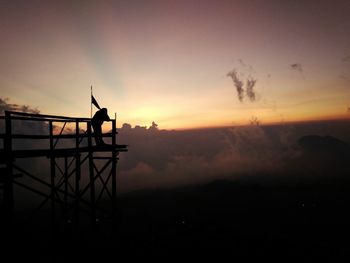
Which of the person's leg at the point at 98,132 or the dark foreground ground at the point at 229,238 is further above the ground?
the person's leg at the point at 98,132

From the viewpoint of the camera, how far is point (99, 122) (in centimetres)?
1380

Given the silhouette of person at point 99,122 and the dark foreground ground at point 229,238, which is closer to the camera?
the silhouette of person at point 99,122

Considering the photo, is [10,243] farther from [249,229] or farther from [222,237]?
[249,229]

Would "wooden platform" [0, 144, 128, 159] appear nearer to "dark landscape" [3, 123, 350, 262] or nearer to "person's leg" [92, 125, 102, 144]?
"person's leg" [92, 125, 102, 144]

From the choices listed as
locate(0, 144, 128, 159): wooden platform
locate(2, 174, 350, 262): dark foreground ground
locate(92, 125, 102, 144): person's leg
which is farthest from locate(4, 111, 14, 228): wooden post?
locate(92, 125, 102, 144): person's leg

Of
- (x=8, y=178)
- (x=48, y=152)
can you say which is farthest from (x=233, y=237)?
(x=8, y=178)

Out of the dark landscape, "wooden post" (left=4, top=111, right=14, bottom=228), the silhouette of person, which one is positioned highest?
the silhouette of person

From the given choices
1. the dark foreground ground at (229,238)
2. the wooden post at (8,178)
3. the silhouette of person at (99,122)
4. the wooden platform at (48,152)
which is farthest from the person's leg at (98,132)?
the dark foreground ground at (229,238)

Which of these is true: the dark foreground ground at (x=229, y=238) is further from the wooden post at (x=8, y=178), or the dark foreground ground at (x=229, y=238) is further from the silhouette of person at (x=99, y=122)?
the silhouette of person at (x=99, y=122)

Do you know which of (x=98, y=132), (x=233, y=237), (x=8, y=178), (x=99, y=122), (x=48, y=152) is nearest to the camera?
(x=8, y=178)

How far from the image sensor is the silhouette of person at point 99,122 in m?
13.5

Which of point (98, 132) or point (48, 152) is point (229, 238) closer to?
point (98, 132)

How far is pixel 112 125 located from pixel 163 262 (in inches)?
1856

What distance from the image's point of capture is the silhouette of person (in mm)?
13516
